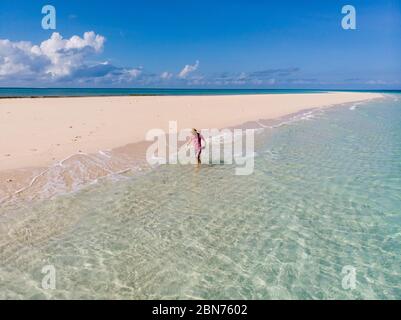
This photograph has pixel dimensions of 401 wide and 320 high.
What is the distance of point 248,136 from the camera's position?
61.3 feet

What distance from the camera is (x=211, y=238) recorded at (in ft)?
22.0

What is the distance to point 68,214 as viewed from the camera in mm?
7547

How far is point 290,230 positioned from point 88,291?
13.6 ft

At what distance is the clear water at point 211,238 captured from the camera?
17.1ft

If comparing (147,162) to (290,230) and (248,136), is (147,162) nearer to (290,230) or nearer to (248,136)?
(290,230)

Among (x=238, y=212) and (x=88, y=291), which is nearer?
(x=88, y=291)

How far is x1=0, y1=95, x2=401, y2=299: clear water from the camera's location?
5.21 meters

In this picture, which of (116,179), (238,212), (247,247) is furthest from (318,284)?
(116,179)
